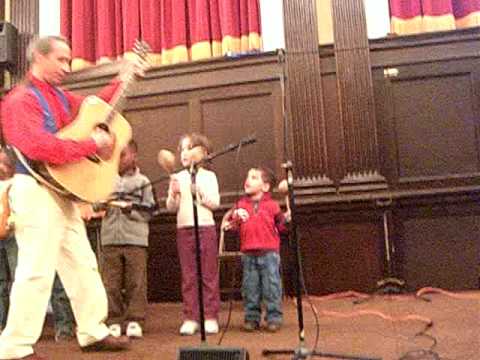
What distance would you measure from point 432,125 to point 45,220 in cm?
361

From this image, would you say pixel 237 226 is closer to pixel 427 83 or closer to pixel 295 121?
pixel 295 121

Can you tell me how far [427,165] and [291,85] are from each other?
134cm

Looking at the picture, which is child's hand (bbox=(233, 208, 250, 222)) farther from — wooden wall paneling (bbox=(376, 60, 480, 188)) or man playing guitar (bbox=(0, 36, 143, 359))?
wooden wall paneling (bbox=(376, 60, 480, 188))

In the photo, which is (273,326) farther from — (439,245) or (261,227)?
A: (439,245)

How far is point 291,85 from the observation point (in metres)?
5.61

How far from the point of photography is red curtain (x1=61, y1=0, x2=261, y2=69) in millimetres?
5840

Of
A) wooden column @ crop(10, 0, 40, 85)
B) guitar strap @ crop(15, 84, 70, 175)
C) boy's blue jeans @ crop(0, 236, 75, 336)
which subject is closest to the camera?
guitar strap @ crop(15, 84, 70, 175)

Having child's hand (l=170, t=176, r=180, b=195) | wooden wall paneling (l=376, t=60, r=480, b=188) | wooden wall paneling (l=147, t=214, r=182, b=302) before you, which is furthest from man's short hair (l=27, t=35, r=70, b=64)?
wooden wall paneling (l=376, t=60, r=480, b=188)

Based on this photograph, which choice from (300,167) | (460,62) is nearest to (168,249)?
(300,167)

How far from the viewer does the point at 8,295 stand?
4215mm

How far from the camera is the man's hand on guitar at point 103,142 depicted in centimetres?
298

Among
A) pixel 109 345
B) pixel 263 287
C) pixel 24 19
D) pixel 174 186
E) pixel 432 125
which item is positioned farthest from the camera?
pixel 24 19

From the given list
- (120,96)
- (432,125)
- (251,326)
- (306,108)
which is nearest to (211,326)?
(251,326)

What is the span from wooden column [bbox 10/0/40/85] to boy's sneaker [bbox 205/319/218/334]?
3730 millimetres
